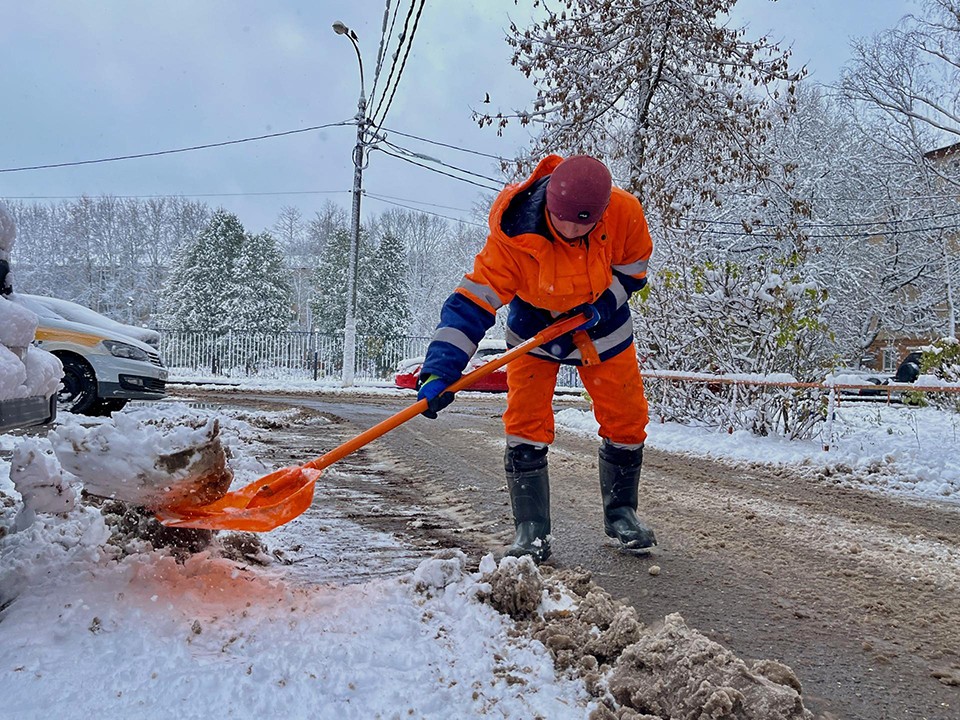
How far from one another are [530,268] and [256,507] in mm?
1405

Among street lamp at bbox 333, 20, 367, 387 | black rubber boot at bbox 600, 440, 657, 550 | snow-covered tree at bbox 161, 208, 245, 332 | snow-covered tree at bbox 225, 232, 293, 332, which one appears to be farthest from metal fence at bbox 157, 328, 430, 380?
black rubber boot at bbox 600, 440, 657, 550

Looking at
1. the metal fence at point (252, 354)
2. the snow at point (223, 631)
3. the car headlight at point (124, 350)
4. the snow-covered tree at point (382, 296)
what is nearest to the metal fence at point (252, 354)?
the metal fence at point (252, 354)

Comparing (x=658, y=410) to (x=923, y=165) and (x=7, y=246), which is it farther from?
(x=923, y=165)

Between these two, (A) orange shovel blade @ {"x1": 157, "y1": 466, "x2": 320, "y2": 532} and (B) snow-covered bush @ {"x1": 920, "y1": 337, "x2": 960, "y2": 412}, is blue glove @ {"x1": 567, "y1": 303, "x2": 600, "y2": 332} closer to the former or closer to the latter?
(A) orange shovel blade @ {"x1": 157, "y1": 466, "x2": 320, "y2": 532}

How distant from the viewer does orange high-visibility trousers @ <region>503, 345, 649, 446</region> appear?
3045 millimetres

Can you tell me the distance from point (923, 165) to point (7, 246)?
2602 cm

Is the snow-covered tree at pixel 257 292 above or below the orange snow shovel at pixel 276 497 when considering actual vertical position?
above

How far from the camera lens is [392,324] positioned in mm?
32938

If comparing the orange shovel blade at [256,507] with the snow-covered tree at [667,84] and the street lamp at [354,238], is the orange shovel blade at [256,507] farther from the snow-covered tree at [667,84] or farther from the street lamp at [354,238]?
the street lamp at [354,238]

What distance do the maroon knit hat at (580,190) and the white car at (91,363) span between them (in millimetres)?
6844

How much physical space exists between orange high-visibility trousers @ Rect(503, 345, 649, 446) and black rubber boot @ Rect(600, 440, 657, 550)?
0.29 feet

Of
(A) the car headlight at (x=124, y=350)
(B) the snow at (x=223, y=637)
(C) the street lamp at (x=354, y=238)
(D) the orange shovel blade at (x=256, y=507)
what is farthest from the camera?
(C) the street lamp at (x=354, y=238)

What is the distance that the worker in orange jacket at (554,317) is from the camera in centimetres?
274

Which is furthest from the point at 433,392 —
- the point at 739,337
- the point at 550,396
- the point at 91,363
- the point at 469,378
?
the point at 739,337
